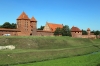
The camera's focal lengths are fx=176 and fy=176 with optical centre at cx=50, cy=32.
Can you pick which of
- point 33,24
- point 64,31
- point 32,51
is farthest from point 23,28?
point 32,51

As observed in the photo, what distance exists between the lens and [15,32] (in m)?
58.3

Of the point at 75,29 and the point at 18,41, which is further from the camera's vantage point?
the point at 75,29

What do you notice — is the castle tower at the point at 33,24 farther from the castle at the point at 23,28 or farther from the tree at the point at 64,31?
the tree at the point at 64,31

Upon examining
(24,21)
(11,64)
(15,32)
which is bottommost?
(11,64)

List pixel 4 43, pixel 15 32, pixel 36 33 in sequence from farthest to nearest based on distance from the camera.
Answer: pixel 36 33, pixel 15 32, pixel 4 43

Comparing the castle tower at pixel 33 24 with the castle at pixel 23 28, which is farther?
the castle tower at pixel 33 24

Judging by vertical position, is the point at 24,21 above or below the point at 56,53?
above

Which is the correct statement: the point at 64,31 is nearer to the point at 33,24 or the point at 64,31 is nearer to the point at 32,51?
the point at 33,24

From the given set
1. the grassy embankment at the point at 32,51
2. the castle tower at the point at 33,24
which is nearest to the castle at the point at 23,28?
the castle tower at the point at 33,24

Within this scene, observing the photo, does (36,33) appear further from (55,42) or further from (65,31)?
(55,42)

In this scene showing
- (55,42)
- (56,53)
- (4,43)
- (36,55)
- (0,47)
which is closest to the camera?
(36,55)

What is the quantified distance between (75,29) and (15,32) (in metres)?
31.9

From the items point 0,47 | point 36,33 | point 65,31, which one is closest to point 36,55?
point 0,47

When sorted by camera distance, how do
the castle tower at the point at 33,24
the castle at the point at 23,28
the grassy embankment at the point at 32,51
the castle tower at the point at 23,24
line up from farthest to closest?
the castle tower at the point at 33,24 → the castle tower at the point at 23,24 → the castle at the point at 23,28 → the grassy embankment at the point at 32,51
